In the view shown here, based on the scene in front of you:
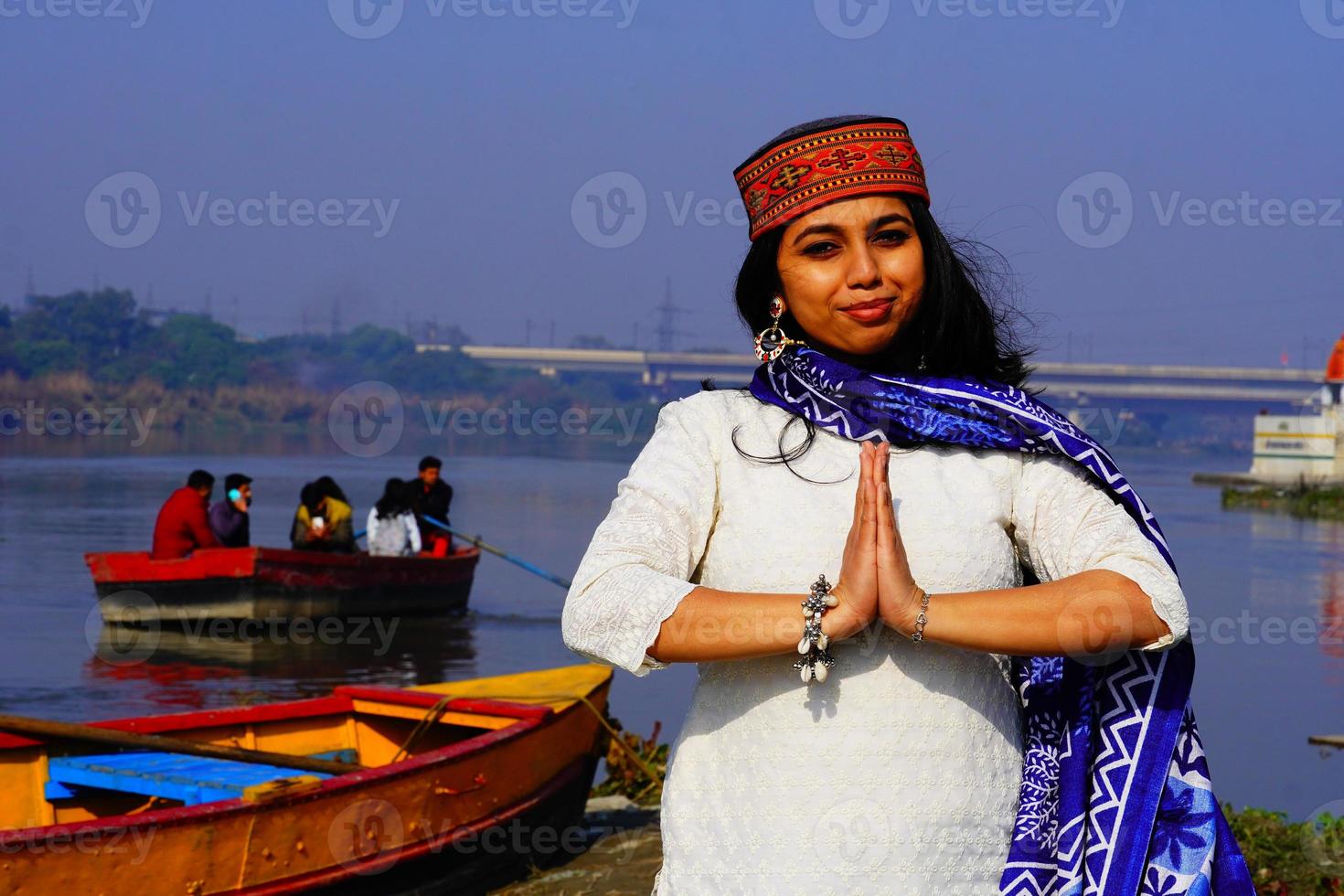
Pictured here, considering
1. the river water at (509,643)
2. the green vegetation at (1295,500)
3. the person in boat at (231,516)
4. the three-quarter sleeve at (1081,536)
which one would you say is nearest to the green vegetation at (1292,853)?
the river water at (509,643)

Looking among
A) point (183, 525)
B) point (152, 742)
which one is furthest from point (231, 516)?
point (152, 742)

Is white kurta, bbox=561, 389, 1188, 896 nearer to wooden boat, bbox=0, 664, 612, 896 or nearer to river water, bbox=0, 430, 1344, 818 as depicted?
wooden boat, bbox=0, 664, 612, 896

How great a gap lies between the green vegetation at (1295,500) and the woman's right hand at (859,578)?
33.2m

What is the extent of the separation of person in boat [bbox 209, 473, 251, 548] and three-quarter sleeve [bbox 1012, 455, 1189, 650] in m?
12.2

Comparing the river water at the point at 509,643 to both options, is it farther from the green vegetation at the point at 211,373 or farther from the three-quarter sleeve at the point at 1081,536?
the green vegetation at the point at 211,373

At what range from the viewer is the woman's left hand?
143 centimetres

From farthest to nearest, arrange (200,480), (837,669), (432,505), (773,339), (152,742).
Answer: (432,505) → (200,480) → (152,742) → (773,339) → (837,669)

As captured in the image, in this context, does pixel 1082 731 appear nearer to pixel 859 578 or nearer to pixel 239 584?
pixel 859 578

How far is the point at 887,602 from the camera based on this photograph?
1.43 meters

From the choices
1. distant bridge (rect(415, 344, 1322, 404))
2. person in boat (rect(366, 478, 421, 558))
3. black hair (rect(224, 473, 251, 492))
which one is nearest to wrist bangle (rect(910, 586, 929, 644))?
black hair (rect(224, 473, 251, 492))

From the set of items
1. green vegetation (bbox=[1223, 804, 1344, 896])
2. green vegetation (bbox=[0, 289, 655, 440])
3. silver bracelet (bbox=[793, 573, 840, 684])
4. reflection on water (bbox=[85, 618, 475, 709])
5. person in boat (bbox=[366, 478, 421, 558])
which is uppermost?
green vegetation (bbox=[0, 289, 655, 440])

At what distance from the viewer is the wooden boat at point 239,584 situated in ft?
41.9

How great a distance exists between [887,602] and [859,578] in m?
0.04

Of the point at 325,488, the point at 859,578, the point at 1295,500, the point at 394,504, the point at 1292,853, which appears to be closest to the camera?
the point at 859,578
